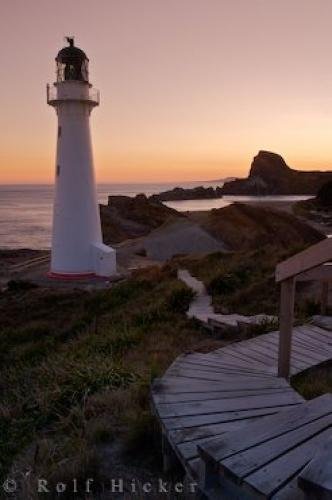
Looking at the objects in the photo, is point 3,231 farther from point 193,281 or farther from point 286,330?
point 286,330

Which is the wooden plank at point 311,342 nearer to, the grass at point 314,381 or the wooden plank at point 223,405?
the grass at point 314,381

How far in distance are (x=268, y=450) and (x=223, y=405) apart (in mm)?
1262

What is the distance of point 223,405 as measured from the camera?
3893mm

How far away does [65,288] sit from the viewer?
18812mm

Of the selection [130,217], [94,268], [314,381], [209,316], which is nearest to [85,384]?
[314,381]

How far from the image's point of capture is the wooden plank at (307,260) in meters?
3.53

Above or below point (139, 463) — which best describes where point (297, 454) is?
above

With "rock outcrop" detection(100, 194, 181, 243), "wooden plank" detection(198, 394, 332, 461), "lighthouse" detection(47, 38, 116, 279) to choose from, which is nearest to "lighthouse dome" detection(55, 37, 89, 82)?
"lighthouse" detection(47, 38, 116, 279)

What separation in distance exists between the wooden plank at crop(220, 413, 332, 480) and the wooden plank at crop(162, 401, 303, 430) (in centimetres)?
89

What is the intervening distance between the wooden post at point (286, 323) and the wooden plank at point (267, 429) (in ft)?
4.70

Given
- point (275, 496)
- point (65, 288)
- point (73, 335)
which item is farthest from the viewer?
point (65, 288)

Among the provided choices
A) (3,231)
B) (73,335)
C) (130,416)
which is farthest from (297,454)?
(3,231)

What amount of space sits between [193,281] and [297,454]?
10.1m

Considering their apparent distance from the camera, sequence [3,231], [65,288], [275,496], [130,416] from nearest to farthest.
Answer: [275,496], [130,416], [65,288], [3,231]
